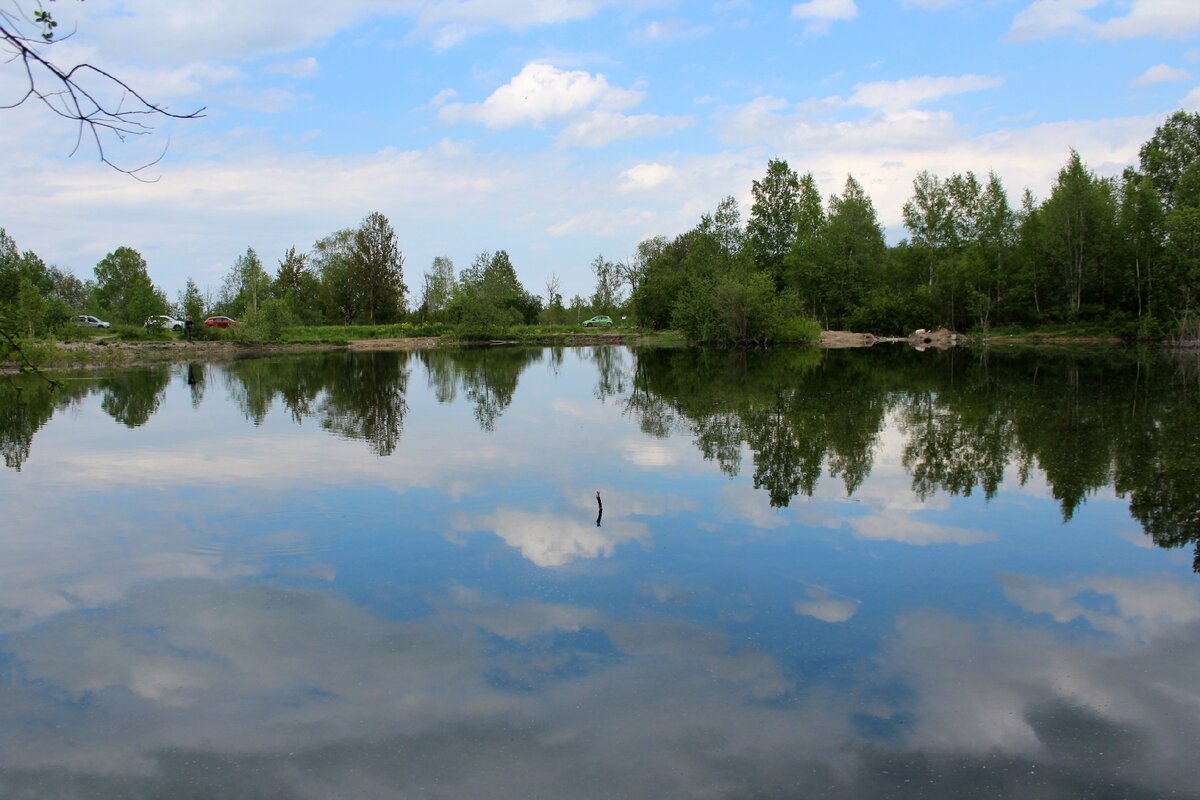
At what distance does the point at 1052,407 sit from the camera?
73.1 feet

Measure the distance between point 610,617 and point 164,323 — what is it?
217 ft

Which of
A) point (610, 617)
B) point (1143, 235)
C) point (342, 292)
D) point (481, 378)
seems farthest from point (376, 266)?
point (610, 617)

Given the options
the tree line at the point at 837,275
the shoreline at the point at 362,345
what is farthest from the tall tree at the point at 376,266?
the shoreline at the point at 362,345

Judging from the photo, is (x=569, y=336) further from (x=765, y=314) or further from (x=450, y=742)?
(x=450, y=742)

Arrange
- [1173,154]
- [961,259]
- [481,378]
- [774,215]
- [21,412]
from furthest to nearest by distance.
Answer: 1. [774,215]
2. [961,259]
3. [1173,154]
4. [481,378]
5. [21,412]

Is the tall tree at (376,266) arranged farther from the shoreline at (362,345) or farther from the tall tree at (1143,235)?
the tall tree at (1143,235)

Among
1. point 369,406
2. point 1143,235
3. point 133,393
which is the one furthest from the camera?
point 1143,235

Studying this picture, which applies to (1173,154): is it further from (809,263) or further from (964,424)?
(964,424)

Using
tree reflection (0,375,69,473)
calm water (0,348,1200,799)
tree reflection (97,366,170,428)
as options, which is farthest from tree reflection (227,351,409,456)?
tree reflection (0,375,69,473)

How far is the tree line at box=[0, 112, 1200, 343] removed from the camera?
176ft

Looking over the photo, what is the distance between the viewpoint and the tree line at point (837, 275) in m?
53.7

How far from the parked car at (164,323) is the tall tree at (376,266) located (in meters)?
17.7

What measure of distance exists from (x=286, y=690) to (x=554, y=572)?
3324 mm

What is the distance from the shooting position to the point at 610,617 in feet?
26.3
